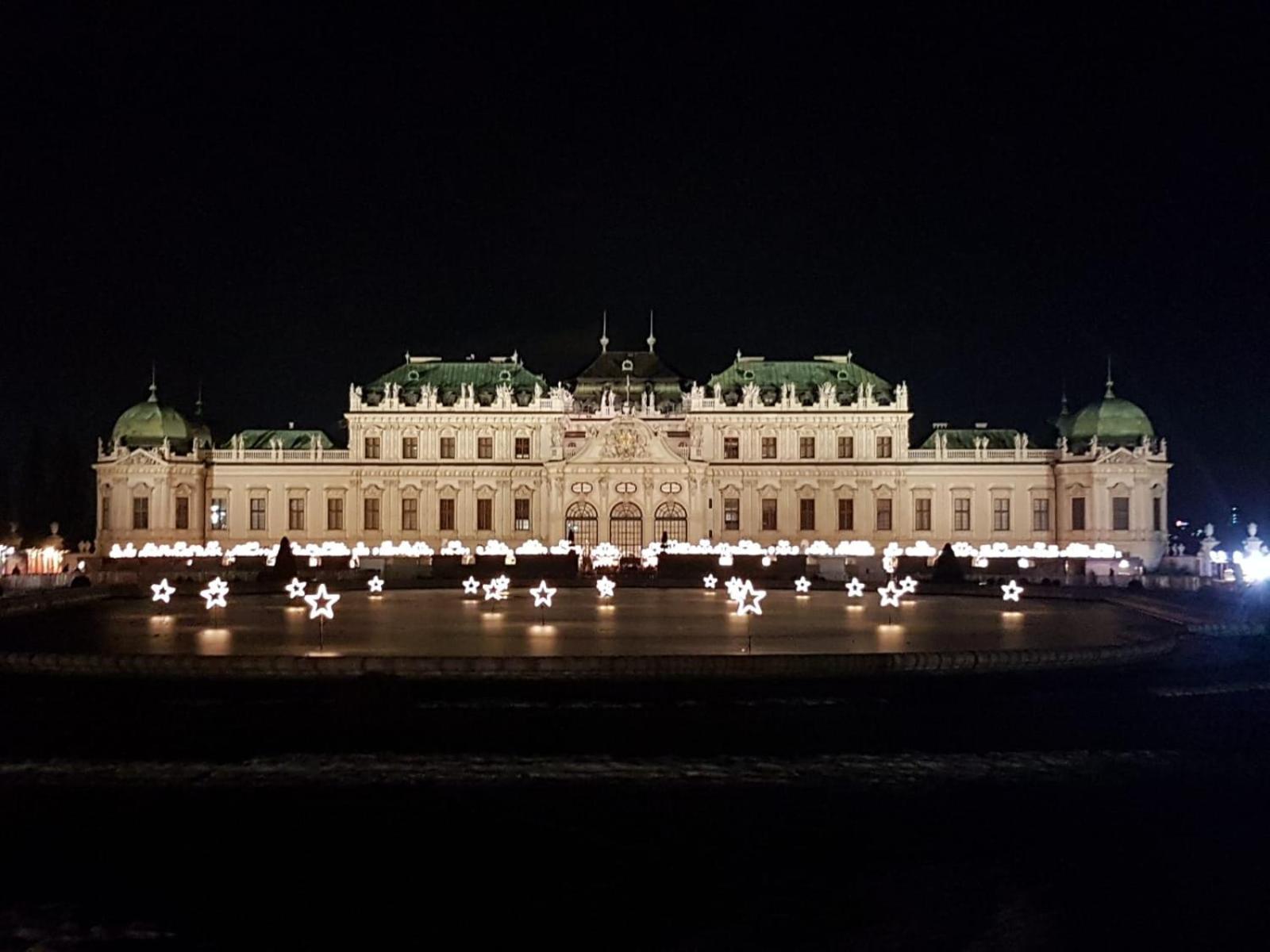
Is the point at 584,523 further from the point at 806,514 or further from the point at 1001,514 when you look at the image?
the point at 1001,514

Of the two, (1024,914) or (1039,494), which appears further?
(1039,494)

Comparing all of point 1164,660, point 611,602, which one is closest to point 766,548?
point 611,602

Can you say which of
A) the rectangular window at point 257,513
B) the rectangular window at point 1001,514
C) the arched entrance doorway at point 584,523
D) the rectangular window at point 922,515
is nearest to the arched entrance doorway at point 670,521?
A: the arched entrance doorway at point 584,523

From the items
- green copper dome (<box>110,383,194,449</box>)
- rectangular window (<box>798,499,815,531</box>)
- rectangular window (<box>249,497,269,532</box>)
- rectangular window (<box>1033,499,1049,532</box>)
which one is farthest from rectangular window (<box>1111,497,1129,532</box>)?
green copper dome (<box>110,383,194,449</box>)

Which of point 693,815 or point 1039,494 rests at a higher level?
point 1039,494

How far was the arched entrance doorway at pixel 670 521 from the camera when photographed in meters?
83.4

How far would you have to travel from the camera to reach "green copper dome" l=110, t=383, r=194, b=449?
84.2 m

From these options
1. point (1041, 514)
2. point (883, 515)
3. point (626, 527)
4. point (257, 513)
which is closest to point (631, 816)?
point (626, 527)

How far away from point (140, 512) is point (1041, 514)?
54298mm

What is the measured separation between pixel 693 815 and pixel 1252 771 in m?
7.58

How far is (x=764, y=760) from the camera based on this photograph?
17484 mm

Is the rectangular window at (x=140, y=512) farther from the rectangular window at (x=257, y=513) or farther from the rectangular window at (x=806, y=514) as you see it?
the rectangular window at (x=806, y=514)

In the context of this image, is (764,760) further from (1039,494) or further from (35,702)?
(1039,494)

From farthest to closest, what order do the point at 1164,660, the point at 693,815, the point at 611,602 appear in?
the point at 611,602, the point at 1164,660, the point at 693,815
